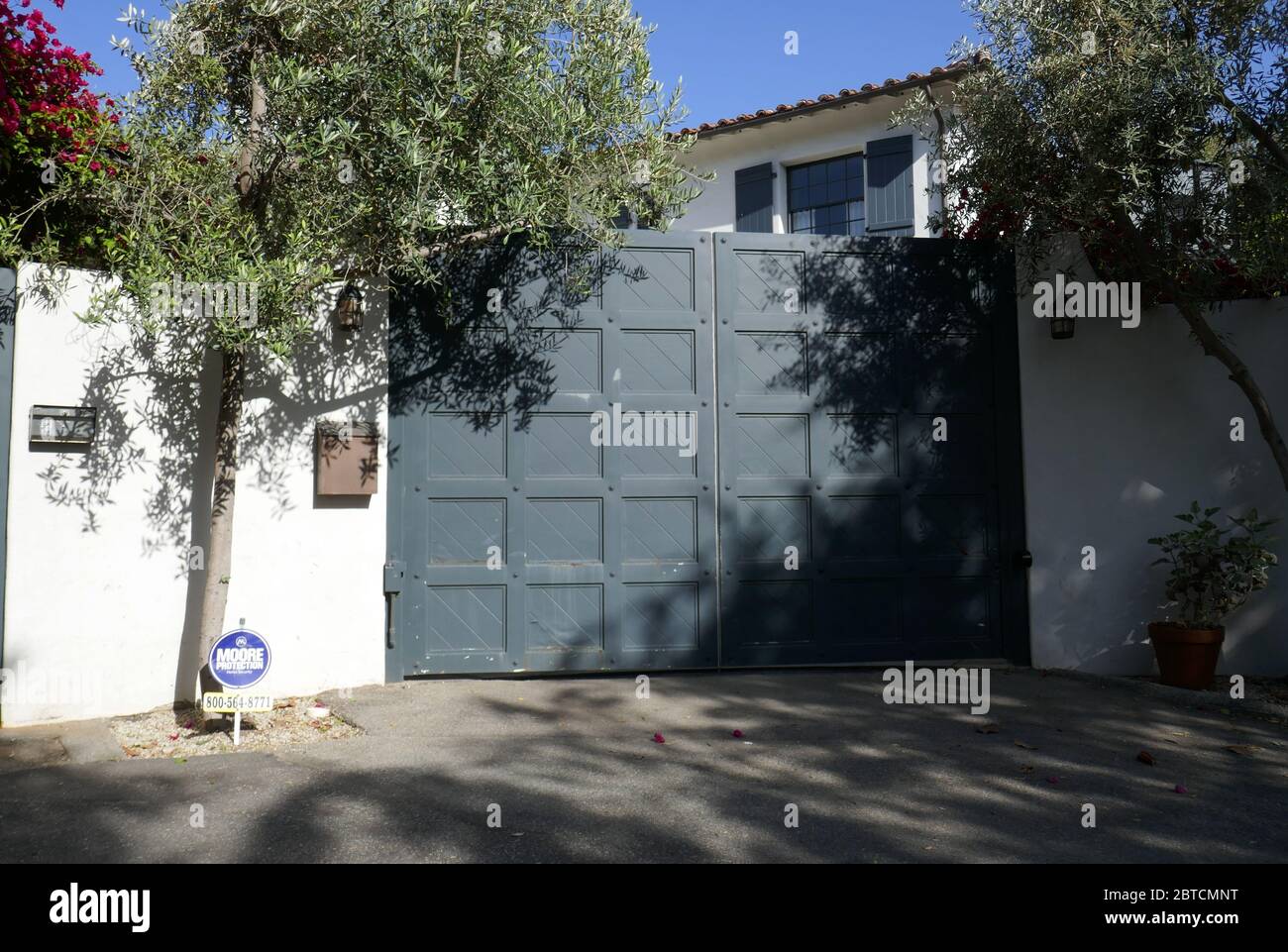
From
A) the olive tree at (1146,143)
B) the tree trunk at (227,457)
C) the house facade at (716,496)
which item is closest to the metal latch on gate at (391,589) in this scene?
the house facade at (716,496)

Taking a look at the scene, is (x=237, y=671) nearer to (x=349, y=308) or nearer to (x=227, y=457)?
(x=227, y=457)

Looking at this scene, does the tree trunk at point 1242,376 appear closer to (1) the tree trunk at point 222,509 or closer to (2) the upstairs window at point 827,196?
(2) the upstairs window at point 827,196

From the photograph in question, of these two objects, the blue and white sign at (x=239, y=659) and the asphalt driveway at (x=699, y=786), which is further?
the blue and white sign at (x=239, y=659)

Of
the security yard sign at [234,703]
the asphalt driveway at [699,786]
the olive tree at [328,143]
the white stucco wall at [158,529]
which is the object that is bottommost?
the asphalt driveway at [699,786]

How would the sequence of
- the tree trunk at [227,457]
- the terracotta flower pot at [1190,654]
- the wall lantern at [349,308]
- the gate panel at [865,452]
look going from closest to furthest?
the tree trunk at [227,457], the wall lantern at [349,308], the terracotta flower pot at [1190,654], the gate panel at [865,452]

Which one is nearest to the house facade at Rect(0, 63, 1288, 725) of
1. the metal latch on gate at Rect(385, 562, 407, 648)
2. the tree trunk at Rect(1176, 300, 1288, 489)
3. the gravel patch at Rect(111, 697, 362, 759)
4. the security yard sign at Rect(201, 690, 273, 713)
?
the metal latch on gate at Rect(385, 562, 407, 648)

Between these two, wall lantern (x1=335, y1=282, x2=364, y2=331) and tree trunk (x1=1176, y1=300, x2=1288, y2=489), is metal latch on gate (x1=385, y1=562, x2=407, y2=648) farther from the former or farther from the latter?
tree trunk (x1=1176, y1=300, x2=1288, y2=489)

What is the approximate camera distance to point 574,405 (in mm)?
6633

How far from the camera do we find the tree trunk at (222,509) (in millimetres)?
5500

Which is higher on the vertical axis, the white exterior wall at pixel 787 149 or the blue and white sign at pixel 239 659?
the white exterior wall at pixel 787 149

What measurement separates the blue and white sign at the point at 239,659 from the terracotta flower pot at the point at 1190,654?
5.69 meters

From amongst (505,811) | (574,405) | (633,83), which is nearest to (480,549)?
(574,405)

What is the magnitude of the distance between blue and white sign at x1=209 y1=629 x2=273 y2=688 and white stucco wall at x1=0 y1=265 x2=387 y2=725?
923 millimetres

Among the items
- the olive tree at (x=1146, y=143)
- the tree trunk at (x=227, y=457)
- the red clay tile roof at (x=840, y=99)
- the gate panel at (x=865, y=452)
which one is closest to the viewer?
the tree trunk at (x=227, y=457)
